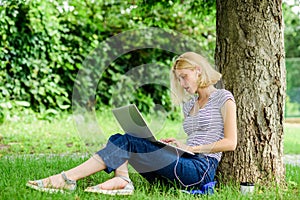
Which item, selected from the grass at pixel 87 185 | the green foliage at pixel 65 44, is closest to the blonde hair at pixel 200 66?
the grass at pixel 87 185

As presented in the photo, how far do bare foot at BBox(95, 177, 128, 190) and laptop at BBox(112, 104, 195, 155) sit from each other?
0.29 meters

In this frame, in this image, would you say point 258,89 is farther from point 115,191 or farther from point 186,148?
point 115,191

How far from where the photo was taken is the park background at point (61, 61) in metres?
6.73

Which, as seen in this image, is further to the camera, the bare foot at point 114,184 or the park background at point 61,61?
the park background at point 61,61

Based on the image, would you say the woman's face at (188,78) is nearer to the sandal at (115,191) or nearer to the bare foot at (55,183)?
the sandal at (115,191)

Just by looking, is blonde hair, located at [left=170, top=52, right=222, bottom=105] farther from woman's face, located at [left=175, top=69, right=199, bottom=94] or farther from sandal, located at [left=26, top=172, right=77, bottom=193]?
sandal, located at [left=26, top=172, right=77, bottom=193]

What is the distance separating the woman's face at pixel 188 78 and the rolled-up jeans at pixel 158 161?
415 millimetres

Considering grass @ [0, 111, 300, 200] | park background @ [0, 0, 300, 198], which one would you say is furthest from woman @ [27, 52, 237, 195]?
park background @ [0, 0, 300, 198]

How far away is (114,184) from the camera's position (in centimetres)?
296

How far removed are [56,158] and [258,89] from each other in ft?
7.02

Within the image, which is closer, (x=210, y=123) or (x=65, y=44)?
(x=210, y=123)

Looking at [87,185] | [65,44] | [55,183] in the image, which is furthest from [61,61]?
[55,183]

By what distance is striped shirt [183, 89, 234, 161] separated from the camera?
308 centimetres

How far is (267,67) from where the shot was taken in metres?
3.36
